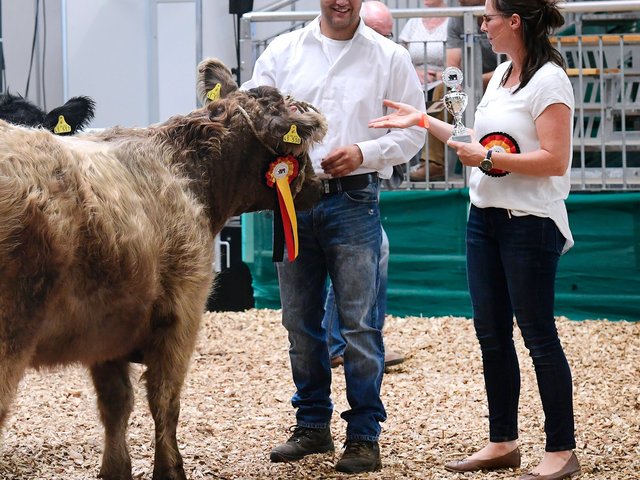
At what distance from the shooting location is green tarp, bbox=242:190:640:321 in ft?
28.2

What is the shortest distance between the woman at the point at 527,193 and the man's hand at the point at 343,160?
0.17 m

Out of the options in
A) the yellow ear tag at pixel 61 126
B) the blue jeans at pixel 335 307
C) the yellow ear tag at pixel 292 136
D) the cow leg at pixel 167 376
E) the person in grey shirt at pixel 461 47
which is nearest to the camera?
the cow leg at pixel 167 376

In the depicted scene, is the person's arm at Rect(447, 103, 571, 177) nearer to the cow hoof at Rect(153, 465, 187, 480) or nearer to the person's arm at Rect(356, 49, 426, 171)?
the person's arm at Rect(356, 49, 426, 171)

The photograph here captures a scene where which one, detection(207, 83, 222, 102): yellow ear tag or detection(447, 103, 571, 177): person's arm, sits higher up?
detection(207, 83, 222, 102): yellow ear tag

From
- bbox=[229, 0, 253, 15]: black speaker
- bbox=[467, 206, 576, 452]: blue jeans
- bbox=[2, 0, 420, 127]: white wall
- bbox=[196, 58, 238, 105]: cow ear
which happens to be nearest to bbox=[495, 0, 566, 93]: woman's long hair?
bbox=[467, 206, 576, 452]: blue jeans

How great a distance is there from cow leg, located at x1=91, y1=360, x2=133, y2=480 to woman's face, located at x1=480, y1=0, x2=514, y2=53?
7.01 feet

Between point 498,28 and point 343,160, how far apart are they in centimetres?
88

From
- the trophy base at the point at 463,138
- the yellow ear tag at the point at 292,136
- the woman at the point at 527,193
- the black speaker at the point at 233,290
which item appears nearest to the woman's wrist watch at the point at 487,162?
the woman at the point at 527,193

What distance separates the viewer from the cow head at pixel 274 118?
173 inches

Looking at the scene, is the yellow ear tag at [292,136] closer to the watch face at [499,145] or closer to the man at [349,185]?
the man at [349,185]

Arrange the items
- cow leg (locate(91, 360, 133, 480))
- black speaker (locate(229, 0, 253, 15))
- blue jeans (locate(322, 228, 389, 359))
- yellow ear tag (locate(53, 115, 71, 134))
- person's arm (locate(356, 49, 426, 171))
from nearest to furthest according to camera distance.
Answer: cow leg (locate(91, 360, 133, 480)) → person's arm (locate(356, 49, 426, 171)) → yellow ear tag (locate(53, 115, 71, 134)) → blue jeans (locate(322, 228, 389, 359)) → black speaker (locate(229, 0, 253, 15))

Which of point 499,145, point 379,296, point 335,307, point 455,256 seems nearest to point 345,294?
point 499,145

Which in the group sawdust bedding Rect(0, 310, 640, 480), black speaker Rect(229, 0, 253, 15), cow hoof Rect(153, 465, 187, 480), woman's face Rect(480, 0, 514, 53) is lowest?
sawdust bedding Rect(0, 310, 640, 480)

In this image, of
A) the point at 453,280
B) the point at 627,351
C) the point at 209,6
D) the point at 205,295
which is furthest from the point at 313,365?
the point at 209,6
